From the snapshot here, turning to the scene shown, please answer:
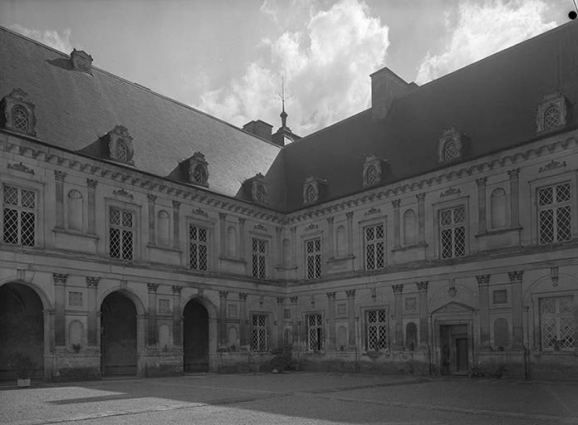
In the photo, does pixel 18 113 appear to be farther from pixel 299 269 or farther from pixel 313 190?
pixel 299 269

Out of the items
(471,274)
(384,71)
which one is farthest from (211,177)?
(471,274)

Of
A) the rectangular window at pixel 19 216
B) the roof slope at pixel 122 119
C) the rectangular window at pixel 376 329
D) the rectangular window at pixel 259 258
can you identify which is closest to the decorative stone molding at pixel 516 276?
the rectangular window at pixel 376 329

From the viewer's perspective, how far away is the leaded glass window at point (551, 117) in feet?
65.9

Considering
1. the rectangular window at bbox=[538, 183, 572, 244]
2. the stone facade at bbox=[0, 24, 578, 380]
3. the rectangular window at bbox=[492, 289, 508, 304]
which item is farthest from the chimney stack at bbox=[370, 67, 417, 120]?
the rectangular window at bbox=[492, 289, 508, 304]

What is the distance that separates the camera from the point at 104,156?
22344 mm

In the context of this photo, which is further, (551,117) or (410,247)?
(410,247)

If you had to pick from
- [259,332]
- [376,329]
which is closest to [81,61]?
[259,332]

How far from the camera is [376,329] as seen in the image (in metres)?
25.2

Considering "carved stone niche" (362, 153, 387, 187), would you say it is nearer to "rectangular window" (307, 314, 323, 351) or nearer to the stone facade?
the stone facade

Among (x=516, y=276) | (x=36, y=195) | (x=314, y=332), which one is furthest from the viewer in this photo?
(x=314, y=332)

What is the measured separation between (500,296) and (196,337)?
13.3 meters

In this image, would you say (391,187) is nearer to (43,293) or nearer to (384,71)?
(384,71)

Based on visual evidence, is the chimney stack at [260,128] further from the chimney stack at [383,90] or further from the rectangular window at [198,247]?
the rectangular window at [198,247]

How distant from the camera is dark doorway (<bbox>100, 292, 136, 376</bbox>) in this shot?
24.0m
